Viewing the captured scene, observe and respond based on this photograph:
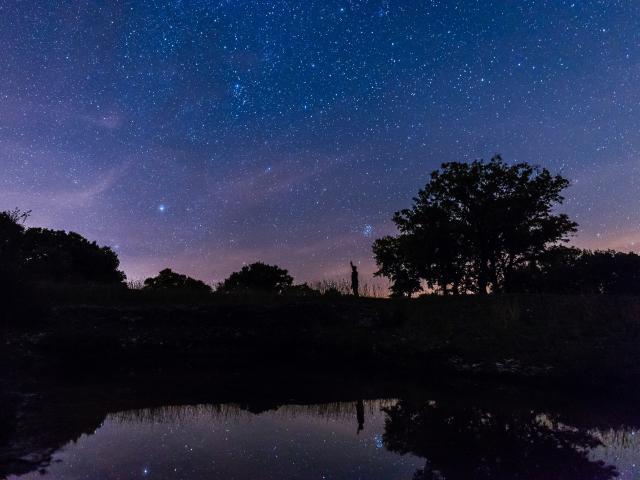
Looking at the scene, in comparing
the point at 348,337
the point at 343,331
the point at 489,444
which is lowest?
the point at 489,444

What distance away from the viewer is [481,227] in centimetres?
4453

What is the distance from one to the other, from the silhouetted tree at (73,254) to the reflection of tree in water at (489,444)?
49.2m

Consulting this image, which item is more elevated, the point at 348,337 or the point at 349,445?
the point at 348,337

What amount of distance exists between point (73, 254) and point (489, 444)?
60.6 meters

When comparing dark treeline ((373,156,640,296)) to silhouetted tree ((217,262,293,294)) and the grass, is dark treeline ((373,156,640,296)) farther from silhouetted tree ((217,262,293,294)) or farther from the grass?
silhouetted tree ((217,262,293,294))

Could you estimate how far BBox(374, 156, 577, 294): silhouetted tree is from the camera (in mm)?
44125

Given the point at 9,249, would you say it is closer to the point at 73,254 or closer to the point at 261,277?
the point at 73,254

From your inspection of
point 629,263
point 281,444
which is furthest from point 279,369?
point 629,263

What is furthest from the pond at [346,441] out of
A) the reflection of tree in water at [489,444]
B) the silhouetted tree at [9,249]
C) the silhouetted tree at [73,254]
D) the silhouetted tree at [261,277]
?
the silhouetted tree at [261,277]

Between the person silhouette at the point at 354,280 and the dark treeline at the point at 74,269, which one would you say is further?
the person silhouette at the point at 354,280

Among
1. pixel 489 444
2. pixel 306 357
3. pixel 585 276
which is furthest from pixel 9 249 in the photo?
pixel 585 276

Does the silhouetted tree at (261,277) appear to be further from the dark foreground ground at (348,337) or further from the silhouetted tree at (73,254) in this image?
the dark foreground ground at (348,337)

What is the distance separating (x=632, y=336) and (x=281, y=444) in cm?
2008

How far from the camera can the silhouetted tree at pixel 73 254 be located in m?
53.4
